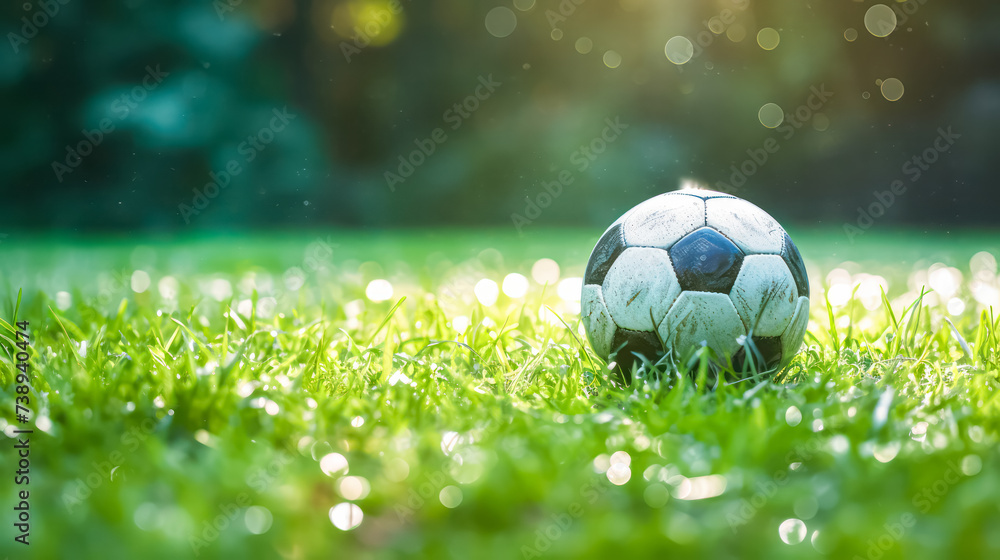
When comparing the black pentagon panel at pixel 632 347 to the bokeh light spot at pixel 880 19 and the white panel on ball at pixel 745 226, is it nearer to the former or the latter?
the white panel on ball at pixel 745 226

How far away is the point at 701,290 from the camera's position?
6.98 ft

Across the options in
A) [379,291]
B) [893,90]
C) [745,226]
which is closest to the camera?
[745,226]

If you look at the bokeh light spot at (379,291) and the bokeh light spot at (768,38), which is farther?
the bokeh light spot at (768,38)

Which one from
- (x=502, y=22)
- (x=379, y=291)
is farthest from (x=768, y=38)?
(x=379, y=291)

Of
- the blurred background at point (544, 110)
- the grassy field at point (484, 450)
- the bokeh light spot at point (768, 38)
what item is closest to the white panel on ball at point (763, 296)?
the grassy field at point (484, 450)

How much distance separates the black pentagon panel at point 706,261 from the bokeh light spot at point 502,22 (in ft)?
41.5

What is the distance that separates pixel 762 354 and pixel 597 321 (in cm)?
48

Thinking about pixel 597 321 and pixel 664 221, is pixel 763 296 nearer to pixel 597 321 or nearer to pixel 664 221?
Result: pixel 664 221

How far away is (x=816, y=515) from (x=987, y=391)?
3.31ft

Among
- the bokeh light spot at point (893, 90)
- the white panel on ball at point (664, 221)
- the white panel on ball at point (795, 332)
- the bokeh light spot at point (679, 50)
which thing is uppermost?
the bokeh light spot at point (679, 50)

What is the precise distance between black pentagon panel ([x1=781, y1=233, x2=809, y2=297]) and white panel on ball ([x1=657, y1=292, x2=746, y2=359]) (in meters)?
0.26

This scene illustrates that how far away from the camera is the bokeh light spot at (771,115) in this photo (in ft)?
44.3

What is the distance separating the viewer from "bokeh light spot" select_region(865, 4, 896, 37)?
12516 mm

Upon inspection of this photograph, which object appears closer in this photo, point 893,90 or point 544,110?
point 893,90
